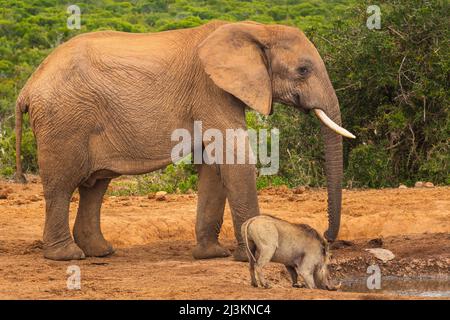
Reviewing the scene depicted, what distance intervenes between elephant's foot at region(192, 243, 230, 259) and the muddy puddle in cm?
111

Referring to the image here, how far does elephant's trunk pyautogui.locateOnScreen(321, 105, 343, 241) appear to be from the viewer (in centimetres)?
843

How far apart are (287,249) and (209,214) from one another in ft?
5.60

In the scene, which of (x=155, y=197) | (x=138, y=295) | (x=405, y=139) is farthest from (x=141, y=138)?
(x=405, y=139)

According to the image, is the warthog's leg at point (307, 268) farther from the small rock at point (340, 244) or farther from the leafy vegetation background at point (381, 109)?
the leafy vegetation background at point (381, 109)

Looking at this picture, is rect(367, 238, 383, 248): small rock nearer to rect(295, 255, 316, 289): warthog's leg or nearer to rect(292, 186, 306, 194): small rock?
rect(295, 255, 316, 289): warthog's leg

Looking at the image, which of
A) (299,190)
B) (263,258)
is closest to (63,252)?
(263,258)

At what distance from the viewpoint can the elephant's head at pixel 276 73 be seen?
857cm

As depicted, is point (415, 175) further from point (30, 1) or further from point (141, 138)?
point (30, 1)

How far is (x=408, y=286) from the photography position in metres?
8.95

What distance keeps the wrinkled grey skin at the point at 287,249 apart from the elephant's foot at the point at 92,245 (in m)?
2.12

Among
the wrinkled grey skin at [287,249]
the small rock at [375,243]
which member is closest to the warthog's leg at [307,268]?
the wrinkled grey skin at [287,249]

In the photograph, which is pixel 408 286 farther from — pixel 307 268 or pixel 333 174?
pixel 307 268

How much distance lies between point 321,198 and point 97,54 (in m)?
4.15

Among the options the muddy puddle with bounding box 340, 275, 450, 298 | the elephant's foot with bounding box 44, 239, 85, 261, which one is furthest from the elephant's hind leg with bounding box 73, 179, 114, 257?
the muddy puddle with bounding box 340, 275, 450, 298
